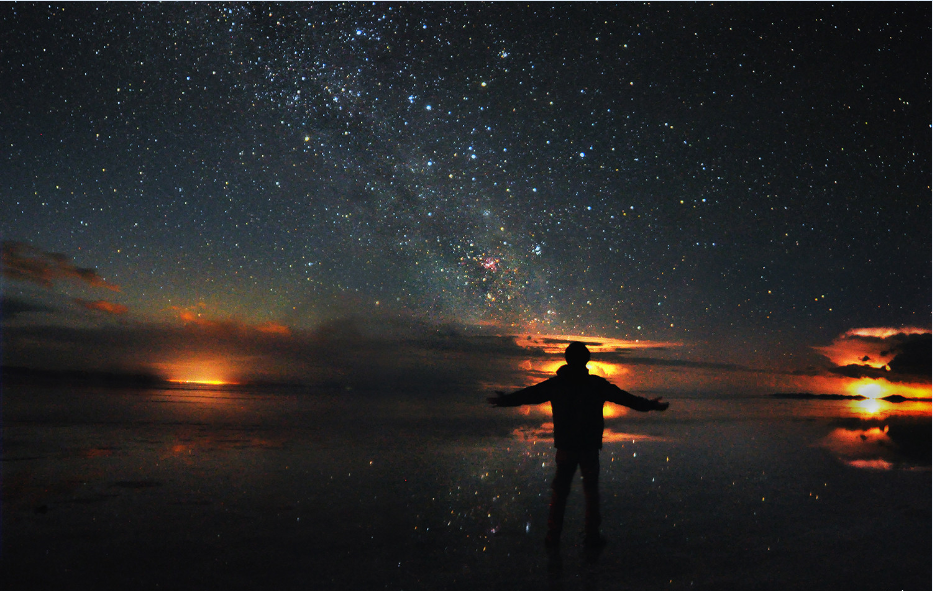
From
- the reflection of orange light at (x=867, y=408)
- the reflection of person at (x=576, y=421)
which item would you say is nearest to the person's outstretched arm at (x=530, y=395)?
the reflection of person at (x=576, y=421)

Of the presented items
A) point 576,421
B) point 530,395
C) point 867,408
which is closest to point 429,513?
point 530,395

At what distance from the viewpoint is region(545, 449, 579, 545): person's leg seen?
14.0 feet

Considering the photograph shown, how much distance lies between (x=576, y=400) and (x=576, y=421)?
176 millimetres

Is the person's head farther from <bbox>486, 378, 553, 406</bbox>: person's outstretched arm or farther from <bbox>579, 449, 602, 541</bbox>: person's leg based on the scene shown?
<bbox>579, 449, 602, 541</bbox>: person's leg

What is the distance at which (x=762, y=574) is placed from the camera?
380 centimetres

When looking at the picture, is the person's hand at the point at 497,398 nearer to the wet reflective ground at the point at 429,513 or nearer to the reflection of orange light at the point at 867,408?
the wet reflective ground at the point at 429,513

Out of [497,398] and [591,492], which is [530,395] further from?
[591,492]

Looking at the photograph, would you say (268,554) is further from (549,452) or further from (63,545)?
(549,452)

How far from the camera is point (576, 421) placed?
14.5 ft

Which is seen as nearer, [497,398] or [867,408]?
[497,398]

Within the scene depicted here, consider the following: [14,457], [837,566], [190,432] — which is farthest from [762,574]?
[190,432]

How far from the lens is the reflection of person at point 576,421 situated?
14.0ft

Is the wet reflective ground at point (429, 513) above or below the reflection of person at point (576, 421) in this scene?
below

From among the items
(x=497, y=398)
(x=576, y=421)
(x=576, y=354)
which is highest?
(x=576, y=354)
